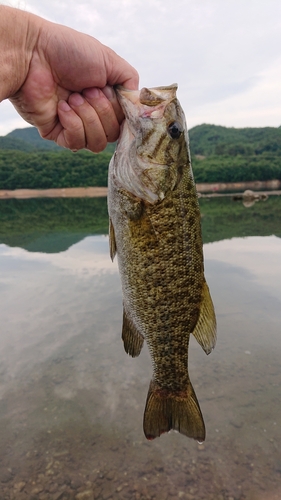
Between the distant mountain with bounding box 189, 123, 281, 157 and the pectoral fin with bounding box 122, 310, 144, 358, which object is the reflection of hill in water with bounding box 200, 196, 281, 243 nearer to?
the pectoral fin with bounding box 122, 310, 144, 358

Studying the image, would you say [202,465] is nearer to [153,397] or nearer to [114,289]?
[153,397]

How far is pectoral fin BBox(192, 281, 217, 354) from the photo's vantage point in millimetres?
2744

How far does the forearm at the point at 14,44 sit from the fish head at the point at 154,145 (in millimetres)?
783

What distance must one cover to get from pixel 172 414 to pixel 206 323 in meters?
0.79

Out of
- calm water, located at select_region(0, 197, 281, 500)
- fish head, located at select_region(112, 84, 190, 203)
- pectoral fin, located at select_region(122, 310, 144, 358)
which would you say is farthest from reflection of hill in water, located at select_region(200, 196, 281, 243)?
fish head, located at select_region(112, 84, 190, 203)

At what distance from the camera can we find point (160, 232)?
102 inches

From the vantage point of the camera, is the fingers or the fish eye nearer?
the fish eye

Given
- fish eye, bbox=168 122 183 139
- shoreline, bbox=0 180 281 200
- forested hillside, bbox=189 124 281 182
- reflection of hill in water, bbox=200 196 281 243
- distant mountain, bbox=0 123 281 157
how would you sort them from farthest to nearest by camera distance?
distant mountain, bbox=0 123 281 157, forested hillside, bbox=189 124 281 182, shoreline, bbox=0 180 281 200, reflection of hill in water, bbox=200 196 281 243, fish eye, bbox=168 122 183 139

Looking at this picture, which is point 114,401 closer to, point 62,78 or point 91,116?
point 91,116

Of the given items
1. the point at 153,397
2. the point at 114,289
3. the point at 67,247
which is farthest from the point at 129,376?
the point at 67,247

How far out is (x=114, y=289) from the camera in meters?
9.34

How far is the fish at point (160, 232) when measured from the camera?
2568mm

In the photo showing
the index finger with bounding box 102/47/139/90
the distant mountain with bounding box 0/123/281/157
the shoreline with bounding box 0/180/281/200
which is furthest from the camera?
the distant mountain with bounding box 0/123/281/157

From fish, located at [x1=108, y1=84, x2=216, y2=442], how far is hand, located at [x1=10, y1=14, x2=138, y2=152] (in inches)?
6.1
